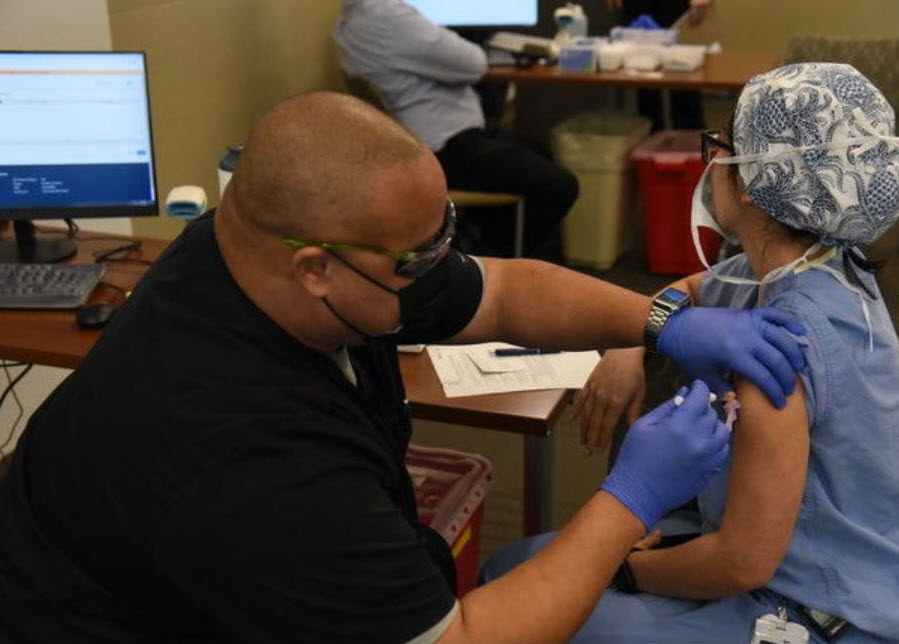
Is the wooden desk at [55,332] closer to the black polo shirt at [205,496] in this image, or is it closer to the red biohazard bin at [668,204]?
the black polo shirt at [205,496]

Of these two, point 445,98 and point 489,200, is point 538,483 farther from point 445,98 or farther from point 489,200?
point 445,98

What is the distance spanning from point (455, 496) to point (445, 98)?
6.78 ft

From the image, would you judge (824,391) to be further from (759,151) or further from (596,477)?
(596,477)

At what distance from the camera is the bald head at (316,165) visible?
1.02 metres

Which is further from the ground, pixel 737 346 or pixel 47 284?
pixel 737 346

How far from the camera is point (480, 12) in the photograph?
3932 millimetres

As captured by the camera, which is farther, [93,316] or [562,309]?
[93,316]

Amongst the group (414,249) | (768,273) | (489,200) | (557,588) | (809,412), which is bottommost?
(489,200)

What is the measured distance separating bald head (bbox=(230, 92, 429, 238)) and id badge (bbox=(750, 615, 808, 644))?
0.74 metres

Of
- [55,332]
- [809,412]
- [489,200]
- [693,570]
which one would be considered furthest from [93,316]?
→ [489,200]

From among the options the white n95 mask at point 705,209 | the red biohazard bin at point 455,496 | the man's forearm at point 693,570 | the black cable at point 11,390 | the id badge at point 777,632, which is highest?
the white n95 mask at point 705,209

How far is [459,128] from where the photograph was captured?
140 inches

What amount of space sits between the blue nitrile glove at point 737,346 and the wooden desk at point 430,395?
9.3 inches

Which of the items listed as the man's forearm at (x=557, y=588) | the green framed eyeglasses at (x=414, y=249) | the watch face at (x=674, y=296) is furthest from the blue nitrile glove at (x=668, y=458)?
the green framed eyeglasses at (x=414, y=249)
